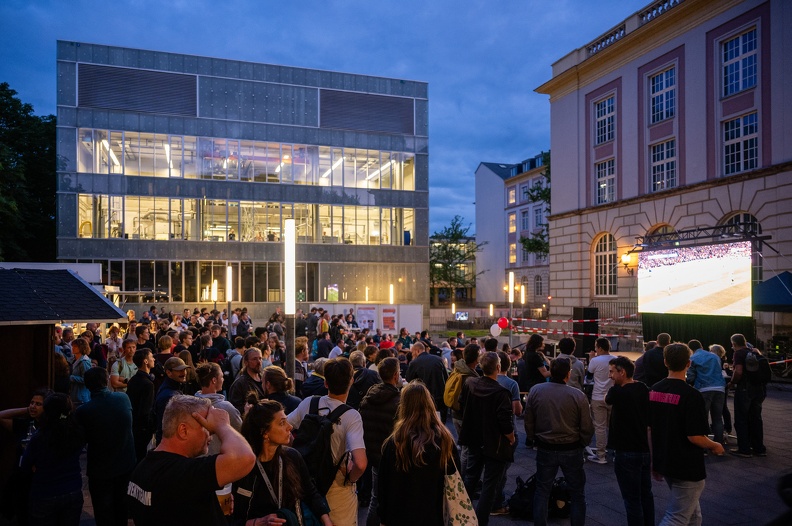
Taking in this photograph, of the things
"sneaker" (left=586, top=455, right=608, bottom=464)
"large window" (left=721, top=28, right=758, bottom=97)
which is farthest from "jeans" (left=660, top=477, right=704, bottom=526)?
"large window" (left=721, top=28, right=758, bottom=97)

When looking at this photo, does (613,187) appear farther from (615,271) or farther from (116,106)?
(116,106)

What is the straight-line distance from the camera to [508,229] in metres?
64.9

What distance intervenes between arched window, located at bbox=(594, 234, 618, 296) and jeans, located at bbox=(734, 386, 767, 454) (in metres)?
18.9

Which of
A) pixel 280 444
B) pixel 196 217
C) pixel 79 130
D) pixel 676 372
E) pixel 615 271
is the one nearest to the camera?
pixel 280 444

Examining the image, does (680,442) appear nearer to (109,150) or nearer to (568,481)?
(568,481)

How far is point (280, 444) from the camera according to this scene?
11.7 ft

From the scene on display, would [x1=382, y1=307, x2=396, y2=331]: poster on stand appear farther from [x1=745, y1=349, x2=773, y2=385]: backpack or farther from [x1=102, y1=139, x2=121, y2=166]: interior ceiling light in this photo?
→ [x1=102, y1=139, x2=121, y2=166]: interior ceiling light

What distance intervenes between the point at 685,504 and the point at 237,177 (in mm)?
34583

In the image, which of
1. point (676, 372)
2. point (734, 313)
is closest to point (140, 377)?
point (676, 372)

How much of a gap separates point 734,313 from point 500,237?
4782 cm

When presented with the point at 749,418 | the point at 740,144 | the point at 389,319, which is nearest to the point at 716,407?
the point at 749,418

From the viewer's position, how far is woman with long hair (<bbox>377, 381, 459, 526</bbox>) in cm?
411

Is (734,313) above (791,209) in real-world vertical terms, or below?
below

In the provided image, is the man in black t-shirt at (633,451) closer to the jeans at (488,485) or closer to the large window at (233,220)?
the jeans at (488,485)
